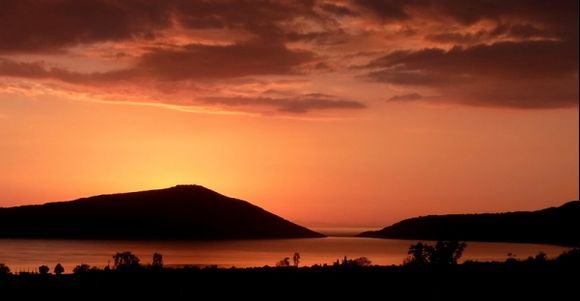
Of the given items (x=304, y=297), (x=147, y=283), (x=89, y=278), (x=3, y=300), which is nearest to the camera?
(x=3, y=300)

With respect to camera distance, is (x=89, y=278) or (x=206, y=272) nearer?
(x=89, y=278)

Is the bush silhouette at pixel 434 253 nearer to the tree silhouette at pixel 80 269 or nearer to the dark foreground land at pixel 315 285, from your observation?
the dark foreground land at pixel 315 285

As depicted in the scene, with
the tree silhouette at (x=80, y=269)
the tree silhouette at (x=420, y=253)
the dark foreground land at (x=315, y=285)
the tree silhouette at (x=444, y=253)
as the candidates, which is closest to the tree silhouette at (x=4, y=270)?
the tree silhouette at (x=80, y=269)

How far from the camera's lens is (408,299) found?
45.1m

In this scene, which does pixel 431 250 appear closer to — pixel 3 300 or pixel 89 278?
pixel 89 278

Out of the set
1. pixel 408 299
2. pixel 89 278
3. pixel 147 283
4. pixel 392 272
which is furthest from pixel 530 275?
pixel 89 278

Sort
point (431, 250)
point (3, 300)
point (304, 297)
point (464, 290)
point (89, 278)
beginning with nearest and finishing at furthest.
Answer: point (3, 300), point (304, 297), point (464, 290), point (89, 278), point (431, 250)

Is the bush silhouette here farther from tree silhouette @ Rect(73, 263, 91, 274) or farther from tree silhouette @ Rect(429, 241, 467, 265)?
tree silhouette @ Rect(73, 263, 91, 274)

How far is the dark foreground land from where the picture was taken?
4669 cm

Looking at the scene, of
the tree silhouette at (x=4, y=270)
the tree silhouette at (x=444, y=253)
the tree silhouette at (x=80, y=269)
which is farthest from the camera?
the tree silhouette at (x=444, y=253)

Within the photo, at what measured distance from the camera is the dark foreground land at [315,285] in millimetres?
46688

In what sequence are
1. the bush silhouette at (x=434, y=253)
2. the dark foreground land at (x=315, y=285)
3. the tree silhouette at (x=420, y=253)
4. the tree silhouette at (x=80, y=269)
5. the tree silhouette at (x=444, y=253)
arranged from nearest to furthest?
the dark foreground land at (x=315, y=285) → the tree silhouette at (x=80, y=269) → the tree silhouette at (x=420, y=253) → the bush silhouette at (x=434, y=253) → the tree silhouette at (x=444, y=253)

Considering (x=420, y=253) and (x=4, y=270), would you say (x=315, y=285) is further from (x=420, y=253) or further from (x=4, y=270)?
(x=420, y=253)

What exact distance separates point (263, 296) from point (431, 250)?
225 feet
